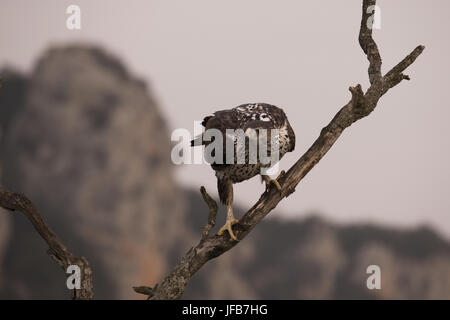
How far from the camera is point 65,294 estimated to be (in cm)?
2873

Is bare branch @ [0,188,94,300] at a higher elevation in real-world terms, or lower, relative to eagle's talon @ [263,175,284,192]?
lower

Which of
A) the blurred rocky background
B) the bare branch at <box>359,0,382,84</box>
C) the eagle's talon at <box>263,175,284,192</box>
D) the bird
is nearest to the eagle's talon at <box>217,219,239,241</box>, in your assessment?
the bird

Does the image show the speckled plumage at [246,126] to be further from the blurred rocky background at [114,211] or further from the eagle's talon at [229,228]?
the blurred rocky background at [114,211]

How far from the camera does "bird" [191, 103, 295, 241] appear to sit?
7.22 metres

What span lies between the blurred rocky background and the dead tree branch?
71.2 feet

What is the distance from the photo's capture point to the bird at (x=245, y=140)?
7.22m

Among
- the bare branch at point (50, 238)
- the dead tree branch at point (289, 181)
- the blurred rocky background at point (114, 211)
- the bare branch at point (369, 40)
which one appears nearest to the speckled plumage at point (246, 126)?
the dead tree branch at point (289, 181)

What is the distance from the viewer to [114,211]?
28.7 metres

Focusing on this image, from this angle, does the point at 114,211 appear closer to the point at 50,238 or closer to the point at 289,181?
the point at 50,238

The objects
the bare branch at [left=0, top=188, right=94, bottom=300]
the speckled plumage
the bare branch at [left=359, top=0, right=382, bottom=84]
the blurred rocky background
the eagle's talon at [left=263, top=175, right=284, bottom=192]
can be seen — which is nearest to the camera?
the bare branch at [left=0, top=188, right=94, bottom=300]

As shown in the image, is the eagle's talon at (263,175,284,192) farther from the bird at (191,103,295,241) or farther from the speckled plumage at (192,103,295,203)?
the speckled plumage at (192,103,295,203)

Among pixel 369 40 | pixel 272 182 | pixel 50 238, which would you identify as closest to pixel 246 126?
pixel 272 182

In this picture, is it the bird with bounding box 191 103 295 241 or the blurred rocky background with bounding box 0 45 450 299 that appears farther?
the blurred rocky background with bounding box 0 45 450 299
